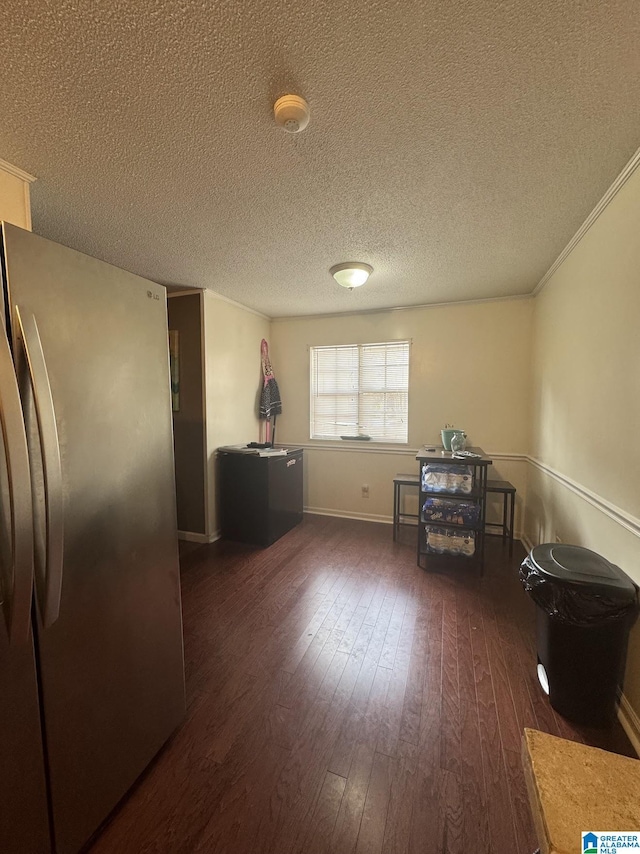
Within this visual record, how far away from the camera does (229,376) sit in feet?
12.2

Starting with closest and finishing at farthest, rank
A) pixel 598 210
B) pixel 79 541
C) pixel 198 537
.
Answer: pixel 79 541 < pixel 598 210 < pixel 198 537

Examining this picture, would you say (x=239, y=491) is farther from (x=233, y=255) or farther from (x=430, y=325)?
(x=430, y=325)

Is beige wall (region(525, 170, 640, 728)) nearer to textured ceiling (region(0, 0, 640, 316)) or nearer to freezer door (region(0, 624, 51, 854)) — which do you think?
textured ceiling (region(0, 0, 640, 316))

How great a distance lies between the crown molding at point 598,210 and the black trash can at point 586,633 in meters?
1.83

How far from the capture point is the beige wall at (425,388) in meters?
3.54

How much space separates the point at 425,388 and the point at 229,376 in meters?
2.24

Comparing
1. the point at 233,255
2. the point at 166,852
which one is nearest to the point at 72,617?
the point at 166,852

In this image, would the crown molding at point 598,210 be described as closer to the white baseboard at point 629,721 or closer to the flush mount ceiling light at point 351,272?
the flush mount ceiling light at point 351,272

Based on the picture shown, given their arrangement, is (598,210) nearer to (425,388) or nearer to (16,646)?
(425,388)

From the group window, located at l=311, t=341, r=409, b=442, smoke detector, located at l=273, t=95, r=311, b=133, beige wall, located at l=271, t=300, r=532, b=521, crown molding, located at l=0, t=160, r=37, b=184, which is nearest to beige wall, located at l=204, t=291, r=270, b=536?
beige wall, located at l=271, t=300, r=532, b=521

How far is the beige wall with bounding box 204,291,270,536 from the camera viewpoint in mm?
3426

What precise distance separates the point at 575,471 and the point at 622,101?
6.18 ft

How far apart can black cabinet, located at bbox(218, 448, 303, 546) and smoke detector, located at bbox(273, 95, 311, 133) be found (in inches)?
101

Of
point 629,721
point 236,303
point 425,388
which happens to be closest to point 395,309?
point 425,388
